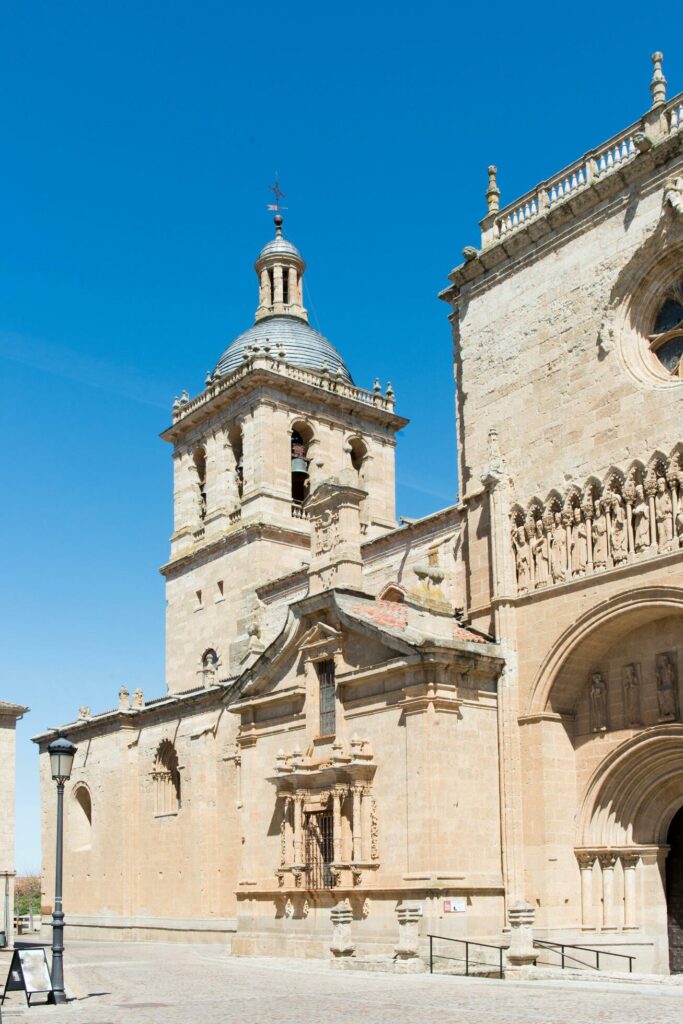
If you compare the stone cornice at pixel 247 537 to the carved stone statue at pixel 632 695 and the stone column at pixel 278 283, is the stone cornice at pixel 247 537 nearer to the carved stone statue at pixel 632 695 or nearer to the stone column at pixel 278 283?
the stone column at pixel 278 283

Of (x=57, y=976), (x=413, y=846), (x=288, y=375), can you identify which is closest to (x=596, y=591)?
(x=413, y=846)

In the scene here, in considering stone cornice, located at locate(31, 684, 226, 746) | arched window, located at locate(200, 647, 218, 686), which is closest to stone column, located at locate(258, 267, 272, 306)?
arched window, located at locate(200, 647, 218, 686)

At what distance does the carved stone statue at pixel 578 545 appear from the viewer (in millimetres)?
25047

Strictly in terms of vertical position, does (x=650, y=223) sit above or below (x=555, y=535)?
above

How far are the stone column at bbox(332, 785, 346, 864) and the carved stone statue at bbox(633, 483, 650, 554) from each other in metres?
7.95

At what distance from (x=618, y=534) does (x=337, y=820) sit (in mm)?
8289

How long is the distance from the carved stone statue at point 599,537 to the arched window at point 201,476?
26489 millimetres

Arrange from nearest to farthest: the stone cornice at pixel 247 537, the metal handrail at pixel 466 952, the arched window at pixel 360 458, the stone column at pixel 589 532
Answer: the metal handrail at pixel 466 952
the stone column at pixel 589 532
the stone cornice at pixel 247 537
the arched window at pixel 360 458

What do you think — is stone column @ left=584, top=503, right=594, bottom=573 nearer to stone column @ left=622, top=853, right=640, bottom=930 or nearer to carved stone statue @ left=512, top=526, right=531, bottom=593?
carved stone statue @ left=512, top=526, right=531, bottom=593

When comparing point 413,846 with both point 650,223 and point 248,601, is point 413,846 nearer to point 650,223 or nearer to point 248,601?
point 650,223

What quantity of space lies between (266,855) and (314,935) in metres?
2.67

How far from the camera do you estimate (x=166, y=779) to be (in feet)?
136

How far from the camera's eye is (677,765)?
23781mm

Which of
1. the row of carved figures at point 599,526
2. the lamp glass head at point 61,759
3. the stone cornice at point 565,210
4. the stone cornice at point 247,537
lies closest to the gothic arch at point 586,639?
the row of carved figures at point 599,526
